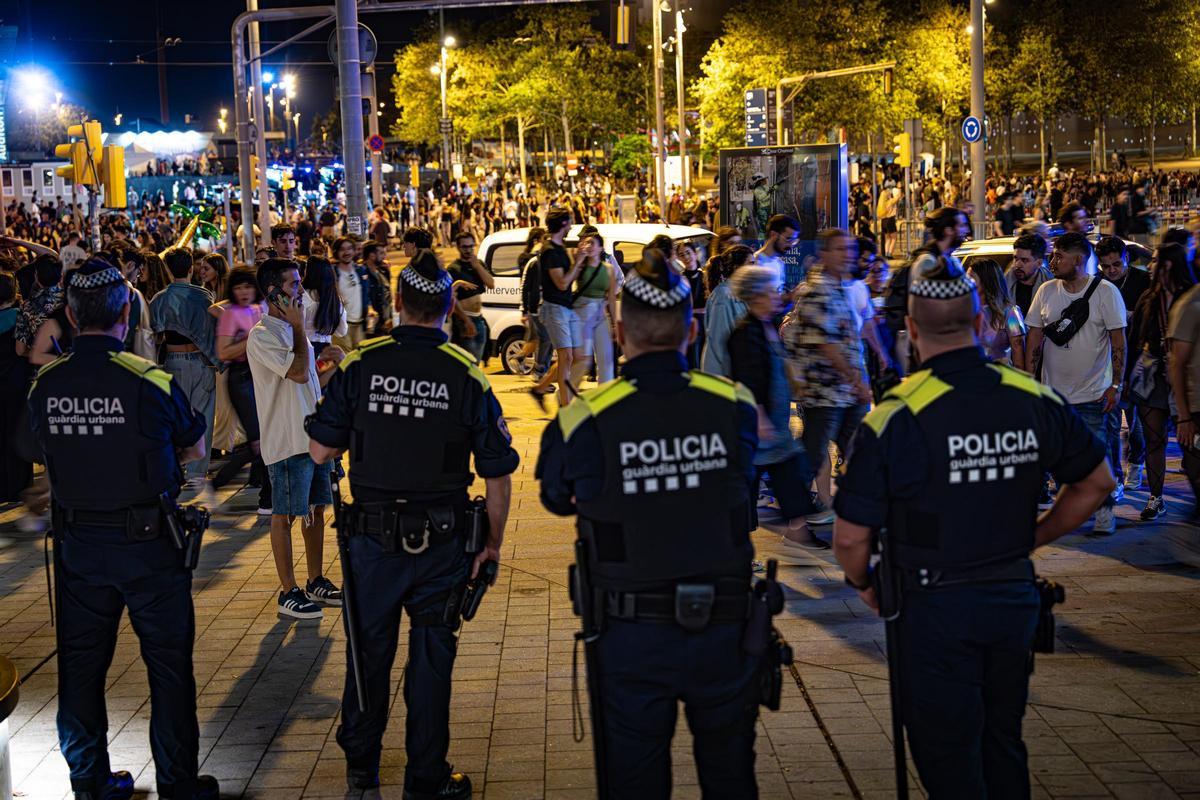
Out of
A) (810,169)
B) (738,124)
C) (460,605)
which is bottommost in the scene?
(460,605)

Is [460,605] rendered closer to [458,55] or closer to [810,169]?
[810,169]

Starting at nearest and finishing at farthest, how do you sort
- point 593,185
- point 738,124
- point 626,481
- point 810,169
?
point 626,481
point 810,169
point 738,124
point 593,185

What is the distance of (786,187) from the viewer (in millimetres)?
19891

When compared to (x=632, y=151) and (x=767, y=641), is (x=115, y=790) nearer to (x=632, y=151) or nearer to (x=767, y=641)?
(x=767, y=641)

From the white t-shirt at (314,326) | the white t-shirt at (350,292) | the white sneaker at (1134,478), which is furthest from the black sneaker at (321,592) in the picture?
the white t-shirt at (350,292)

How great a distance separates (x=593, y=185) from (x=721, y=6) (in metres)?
27.6

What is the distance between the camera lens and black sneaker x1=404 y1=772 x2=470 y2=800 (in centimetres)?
511

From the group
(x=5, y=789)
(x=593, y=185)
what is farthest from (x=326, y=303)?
(x=593, y=185)

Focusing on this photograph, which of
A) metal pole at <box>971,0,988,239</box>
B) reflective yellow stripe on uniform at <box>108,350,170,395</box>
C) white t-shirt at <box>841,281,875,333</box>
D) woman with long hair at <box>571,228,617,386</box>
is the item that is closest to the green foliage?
metal pole at <box>971,0,988,239</box>

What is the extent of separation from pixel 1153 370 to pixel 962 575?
19.1 ft

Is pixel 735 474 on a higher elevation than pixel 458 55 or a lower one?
lower

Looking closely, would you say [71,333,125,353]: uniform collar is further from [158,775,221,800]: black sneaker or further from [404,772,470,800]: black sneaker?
[404,772,470,800]: black sneaker

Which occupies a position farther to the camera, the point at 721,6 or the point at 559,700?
the point at 721,6

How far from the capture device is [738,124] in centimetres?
5206
